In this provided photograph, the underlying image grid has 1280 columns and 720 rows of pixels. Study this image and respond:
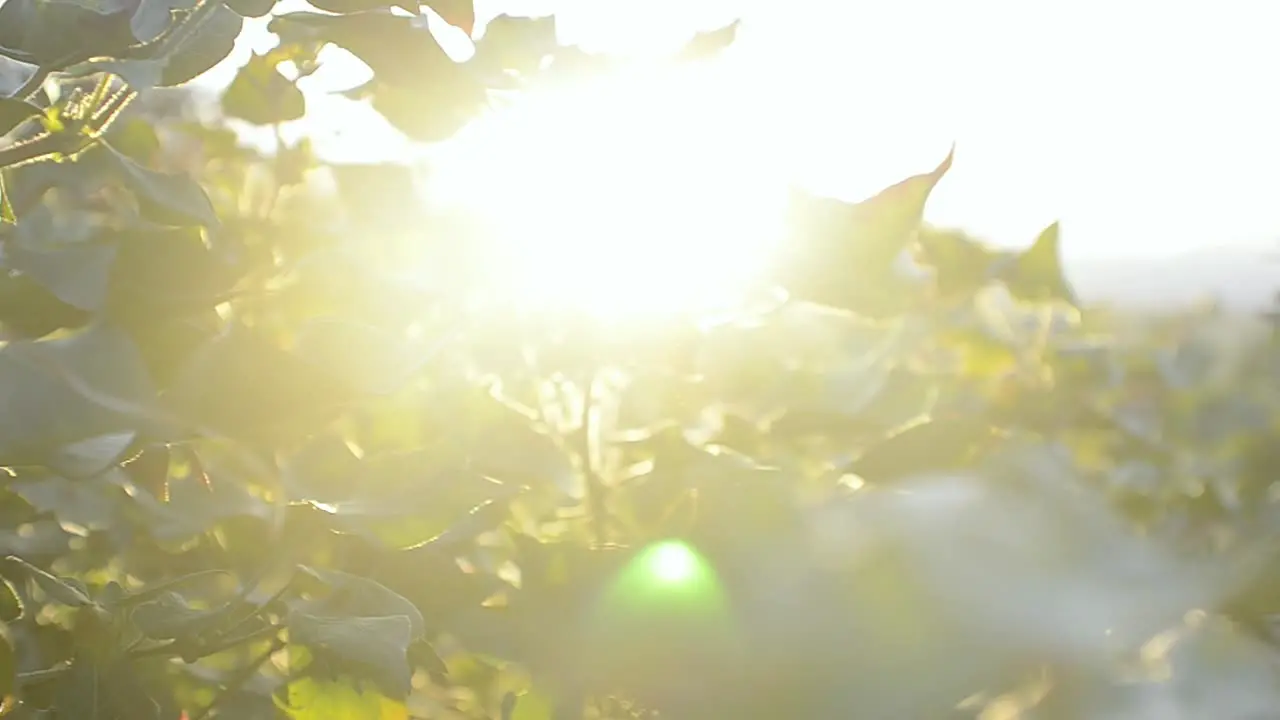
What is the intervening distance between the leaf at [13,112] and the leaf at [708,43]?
1.50 feet

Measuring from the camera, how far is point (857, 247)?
2.43 feet

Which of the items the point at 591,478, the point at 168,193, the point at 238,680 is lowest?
the point at 238,680

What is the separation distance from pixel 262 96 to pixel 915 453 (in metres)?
0.68

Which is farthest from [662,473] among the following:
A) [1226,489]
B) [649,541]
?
[1226,489]

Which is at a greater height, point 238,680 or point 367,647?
point 367,647

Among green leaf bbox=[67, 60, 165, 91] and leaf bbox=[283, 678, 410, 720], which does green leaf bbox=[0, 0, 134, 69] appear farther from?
leaf bbox=[283, 678, 410, 720]

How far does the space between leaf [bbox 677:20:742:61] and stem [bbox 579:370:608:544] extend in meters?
0.26

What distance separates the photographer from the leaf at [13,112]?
0.69 meters

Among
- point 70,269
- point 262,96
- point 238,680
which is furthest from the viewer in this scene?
point 262,96

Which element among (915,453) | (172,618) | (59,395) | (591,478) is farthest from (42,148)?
(915,453)

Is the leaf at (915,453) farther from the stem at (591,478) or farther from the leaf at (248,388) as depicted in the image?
the leaf at (248,388)

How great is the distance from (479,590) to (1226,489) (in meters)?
0.96

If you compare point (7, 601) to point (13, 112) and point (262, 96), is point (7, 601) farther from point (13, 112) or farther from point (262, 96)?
point (262, 96)

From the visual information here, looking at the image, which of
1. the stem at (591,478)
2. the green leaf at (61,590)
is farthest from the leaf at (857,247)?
the green leaf at (61,590)
